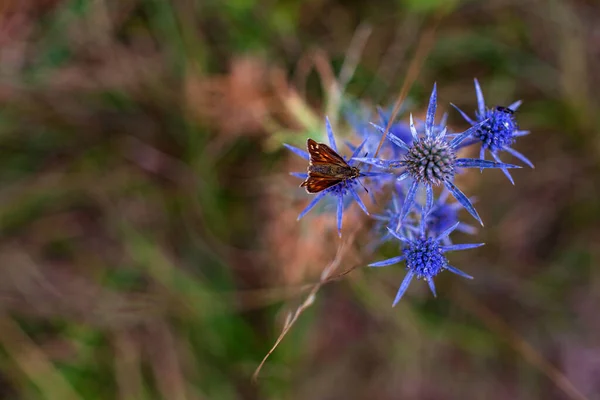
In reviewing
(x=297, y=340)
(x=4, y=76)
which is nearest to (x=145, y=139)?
(x=4, y=76)

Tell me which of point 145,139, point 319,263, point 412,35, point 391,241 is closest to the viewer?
point 391,241

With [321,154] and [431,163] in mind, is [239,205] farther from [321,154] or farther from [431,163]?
[431,163]

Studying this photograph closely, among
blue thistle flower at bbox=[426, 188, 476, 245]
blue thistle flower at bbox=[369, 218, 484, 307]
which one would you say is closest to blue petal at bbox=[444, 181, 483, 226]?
blue thistle flower at bbox=[369, 218, 484, 307]

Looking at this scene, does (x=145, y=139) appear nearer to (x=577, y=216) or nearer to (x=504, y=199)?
(x=504, y=199)

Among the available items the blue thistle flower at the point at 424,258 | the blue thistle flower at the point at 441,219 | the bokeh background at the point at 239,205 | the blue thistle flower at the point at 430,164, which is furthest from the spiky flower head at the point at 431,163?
the bokeh background at the point at 239,205

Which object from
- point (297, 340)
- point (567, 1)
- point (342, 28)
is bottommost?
point (297, 340)

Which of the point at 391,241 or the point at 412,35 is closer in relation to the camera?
the point at 391,241

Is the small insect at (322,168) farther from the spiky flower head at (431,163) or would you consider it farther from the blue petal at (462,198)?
the blue petal at (462,198)
